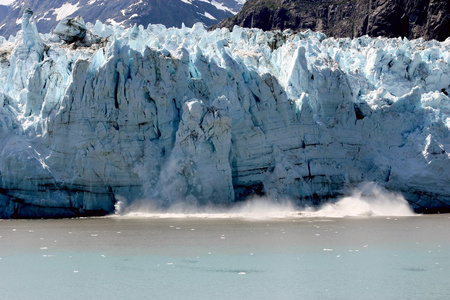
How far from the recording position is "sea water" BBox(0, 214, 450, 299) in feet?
35.1

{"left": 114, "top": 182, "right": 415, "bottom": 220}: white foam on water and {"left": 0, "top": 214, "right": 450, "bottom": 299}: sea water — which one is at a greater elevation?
{"left": 114, "top": 182, "right": 415, "bottom": 220}: white foam on water

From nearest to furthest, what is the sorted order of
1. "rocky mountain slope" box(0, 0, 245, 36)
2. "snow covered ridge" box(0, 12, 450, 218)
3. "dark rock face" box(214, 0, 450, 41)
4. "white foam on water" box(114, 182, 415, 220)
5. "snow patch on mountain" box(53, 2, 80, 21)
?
"white foam on water" box(114, 182, 415, 220) → "snow covered ridge" box(0, 12, 450, 218) → "dark rock face" box(214, 0, 450, 41) → "rocky mountain slope" box(0, 0, 245, 36) → "snow patch on mountain" box(53, 2, 80, 21)

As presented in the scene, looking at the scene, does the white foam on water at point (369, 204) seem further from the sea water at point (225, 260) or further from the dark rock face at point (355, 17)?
the dark rock face at point (355, 17)

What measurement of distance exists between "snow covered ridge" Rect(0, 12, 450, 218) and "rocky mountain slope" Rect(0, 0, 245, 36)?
153 ft

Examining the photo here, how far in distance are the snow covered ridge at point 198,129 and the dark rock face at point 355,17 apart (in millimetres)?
20673

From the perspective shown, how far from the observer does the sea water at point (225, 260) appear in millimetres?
10711

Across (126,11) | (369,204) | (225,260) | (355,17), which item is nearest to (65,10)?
(126,11)

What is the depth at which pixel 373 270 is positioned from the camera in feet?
40.3

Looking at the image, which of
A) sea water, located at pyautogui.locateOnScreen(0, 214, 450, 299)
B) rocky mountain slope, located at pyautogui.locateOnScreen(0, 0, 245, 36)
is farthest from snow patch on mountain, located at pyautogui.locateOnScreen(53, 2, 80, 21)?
sea water, located at pyautogui.locateOnScreen(0, 214, 450, 299)

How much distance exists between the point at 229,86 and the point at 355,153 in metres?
5.34

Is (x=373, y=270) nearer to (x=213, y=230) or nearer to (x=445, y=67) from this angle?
(x=213, y=230)

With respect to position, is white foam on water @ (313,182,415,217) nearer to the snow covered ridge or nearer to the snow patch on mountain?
the snow covered ridge

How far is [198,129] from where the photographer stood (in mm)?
22406

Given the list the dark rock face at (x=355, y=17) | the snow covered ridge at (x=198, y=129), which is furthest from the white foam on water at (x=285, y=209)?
the dark rock face at (x=355, y=17)
